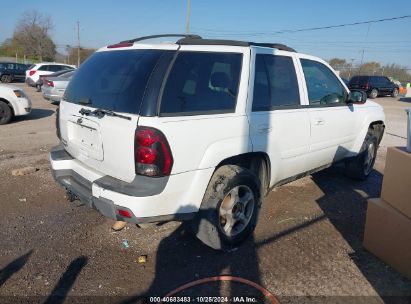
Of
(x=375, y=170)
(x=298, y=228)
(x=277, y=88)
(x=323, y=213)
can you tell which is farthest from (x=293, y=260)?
(x=375, y=170)

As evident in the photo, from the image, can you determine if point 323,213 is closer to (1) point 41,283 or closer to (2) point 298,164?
(2) point 298,164

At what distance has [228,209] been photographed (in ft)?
10.9

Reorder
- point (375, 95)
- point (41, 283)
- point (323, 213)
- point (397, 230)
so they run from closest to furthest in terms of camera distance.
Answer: point (41, 283) → point (397, 230) → point (323, 213) → point (375, 95)

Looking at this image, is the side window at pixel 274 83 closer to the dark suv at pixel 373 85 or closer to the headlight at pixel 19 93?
the headlight at pixel 19 93

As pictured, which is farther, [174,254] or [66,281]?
[174,254]

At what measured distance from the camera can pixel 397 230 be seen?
3043 mm

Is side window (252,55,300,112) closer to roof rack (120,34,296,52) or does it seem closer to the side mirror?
roof rack (120,34,296,52)

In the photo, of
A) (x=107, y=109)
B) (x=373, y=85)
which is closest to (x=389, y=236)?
(x=107, y=109)

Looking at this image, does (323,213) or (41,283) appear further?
(323,213)

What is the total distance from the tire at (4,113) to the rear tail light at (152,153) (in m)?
8.45

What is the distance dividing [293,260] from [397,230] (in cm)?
95

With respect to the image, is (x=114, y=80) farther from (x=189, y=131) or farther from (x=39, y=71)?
(x=39, y=71)

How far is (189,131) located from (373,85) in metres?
28.0

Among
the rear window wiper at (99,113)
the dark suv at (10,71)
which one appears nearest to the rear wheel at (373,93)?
the dark suv at (10,71)
